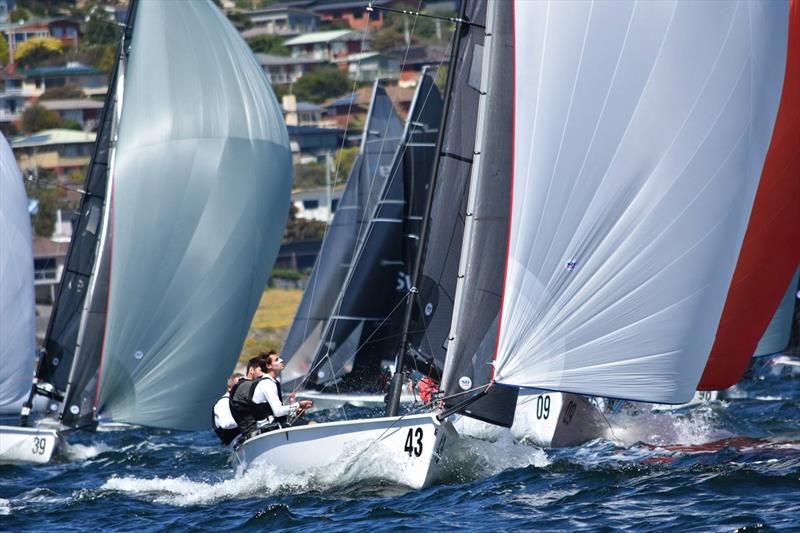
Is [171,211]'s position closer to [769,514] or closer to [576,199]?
[576,199]

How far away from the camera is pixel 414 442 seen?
11031 millimetres

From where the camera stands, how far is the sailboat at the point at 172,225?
53.7ft

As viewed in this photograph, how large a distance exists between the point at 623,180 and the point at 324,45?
259ft

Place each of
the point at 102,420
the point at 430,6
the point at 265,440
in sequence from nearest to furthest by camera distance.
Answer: the point at 265,440
the point at 102,420
the point at 430,6

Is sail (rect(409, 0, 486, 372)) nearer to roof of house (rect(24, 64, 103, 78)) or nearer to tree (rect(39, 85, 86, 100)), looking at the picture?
tree (rect(39, 85, 86, 100))

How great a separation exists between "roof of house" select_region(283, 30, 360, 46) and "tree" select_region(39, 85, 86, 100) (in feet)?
61.1

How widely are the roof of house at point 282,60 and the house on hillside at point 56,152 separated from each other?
19265 millimetres

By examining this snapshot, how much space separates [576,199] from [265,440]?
10.5 ft

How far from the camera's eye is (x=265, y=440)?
11.7m

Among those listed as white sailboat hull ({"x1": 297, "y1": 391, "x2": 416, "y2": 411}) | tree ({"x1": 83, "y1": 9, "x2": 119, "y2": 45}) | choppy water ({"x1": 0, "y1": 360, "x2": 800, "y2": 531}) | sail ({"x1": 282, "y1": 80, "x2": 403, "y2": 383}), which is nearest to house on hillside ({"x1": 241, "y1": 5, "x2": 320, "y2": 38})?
tree ({"x1": 83, "y1": 9, "x2": 119, "y2": 45})

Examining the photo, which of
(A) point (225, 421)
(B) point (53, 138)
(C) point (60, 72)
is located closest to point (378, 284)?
(A) point (225, 421)

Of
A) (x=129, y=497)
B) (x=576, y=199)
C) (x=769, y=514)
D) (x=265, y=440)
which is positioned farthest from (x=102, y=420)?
(x=769, y=514)

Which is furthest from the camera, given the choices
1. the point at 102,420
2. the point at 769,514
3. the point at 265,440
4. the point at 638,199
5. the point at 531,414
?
the point at 102,420

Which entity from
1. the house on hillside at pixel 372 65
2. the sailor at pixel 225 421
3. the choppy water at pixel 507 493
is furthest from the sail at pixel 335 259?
→ the house on hillside at pixel 372 65
